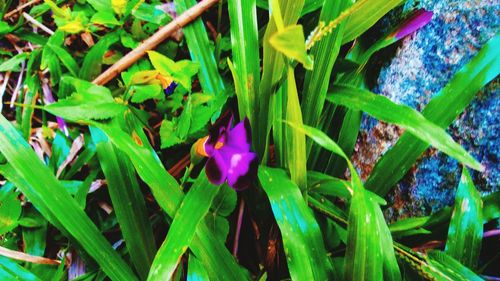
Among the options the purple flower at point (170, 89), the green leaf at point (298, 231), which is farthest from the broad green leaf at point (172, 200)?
the purple flower at point (170, 89)

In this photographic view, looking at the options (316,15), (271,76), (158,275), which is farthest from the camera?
(316,15)

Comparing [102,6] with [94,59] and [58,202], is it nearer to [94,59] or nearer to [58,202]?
[94,59]

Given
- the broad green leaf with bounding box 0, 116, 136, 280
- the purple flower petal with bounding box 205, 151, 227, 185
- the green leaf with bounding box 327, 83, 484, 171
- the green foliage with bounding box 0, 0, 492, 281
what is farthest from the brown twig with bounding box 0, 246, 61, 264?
the green leaf with bounding box 327, 83, 484, 171

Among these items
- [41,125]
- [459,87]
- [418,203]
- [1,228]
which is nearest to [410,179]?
[418,203]

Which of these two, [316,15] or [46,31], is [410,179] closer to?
[316,15]

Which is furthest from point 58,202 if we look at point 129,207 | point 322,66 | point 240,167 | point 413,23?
point 413,23

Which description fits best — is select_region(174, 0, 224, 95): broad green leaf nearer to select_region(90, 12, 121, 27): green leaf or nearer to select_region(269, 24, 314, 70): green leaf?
select_region(90, 12, 121, 27): green leaf
